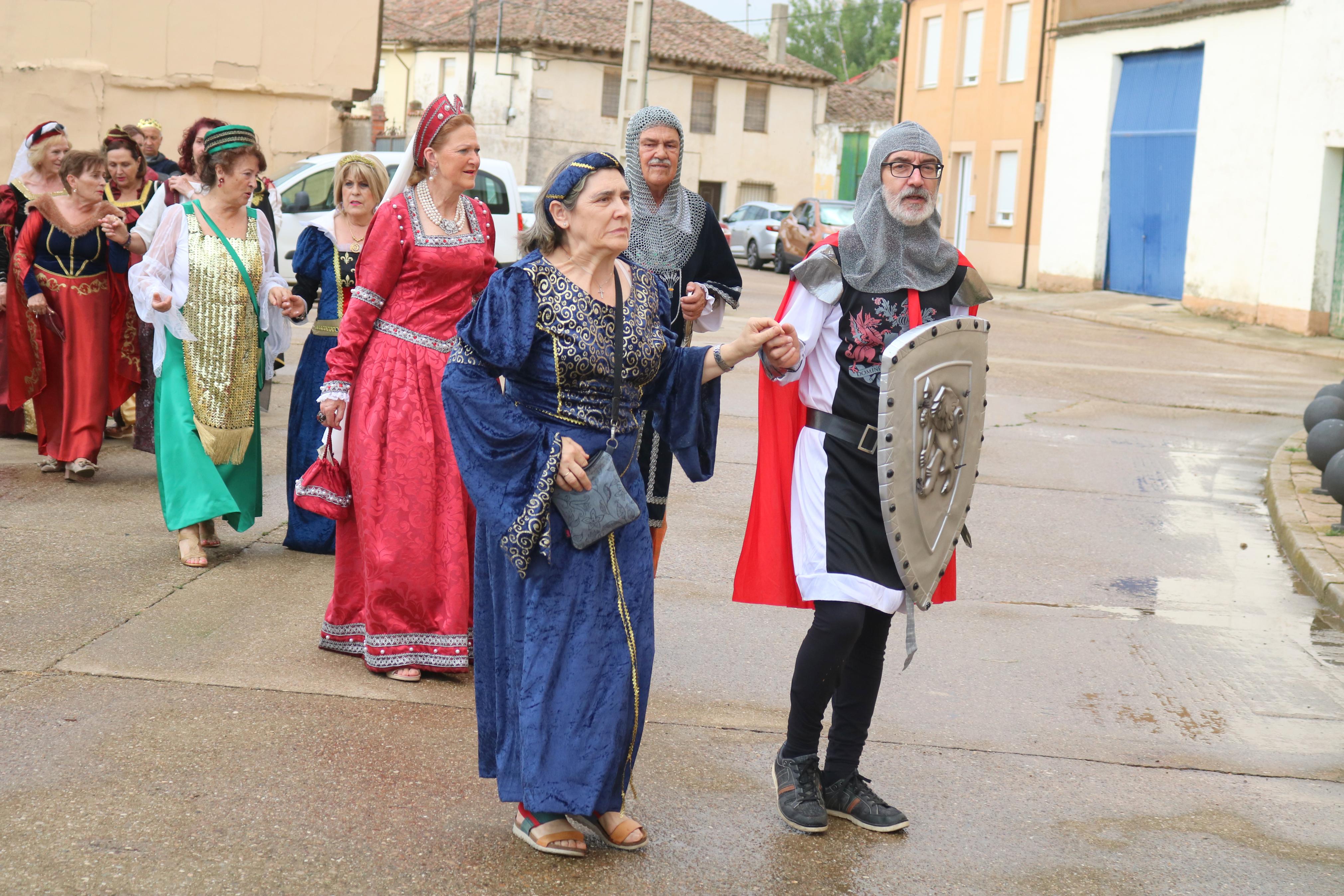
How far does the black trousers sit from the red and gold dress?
544 centimetres

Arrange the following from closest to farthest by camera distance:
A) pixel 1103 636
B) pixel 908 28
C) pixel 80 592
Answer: pixel 80 592
pixel 1103 636
pixel 908 28

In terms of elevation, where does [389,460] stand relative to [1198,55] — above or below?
below

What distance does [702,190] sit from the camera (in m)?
47.3

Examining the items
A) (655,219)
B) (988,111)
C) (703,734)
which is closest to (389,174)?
(655,219)

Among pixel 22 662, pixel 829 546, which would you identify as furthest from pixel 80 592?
pixel 829 546

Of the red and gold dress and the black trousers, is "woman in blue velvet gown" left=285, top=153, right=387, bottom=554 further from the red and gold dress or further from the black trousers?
the black trousers

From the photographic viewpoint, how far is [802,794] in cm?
395

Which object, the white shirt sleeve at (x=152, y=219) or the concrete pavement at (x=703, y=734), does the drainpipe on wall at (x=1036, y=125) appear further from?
the white shirt sleeve at (x=152, y=219)

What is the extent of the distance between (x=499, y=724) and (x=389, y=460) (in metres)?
1.57

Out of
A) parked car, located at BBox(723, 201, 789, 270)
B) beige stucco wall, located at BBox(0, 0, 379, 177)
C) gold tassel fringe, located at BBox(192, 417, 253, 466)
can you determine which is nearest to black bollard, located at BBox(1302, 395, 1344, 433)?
gold tassel fringe, located at BBox(192, 417, 253, 466)

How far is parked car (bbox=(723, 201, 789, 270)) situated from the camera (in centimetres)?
3256

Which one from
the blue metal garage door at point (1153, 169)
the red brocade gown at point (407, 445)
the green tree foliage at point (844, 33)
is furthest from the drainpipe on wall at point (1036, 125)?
the green tree foliage at point (844, 33)

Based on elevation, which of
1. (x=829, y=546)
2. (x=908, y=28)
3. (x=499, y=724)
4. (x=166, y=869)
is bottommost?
(x=166, y=869)

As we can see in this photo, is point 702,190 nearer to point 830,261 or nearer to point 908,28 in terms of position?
point 908,28
